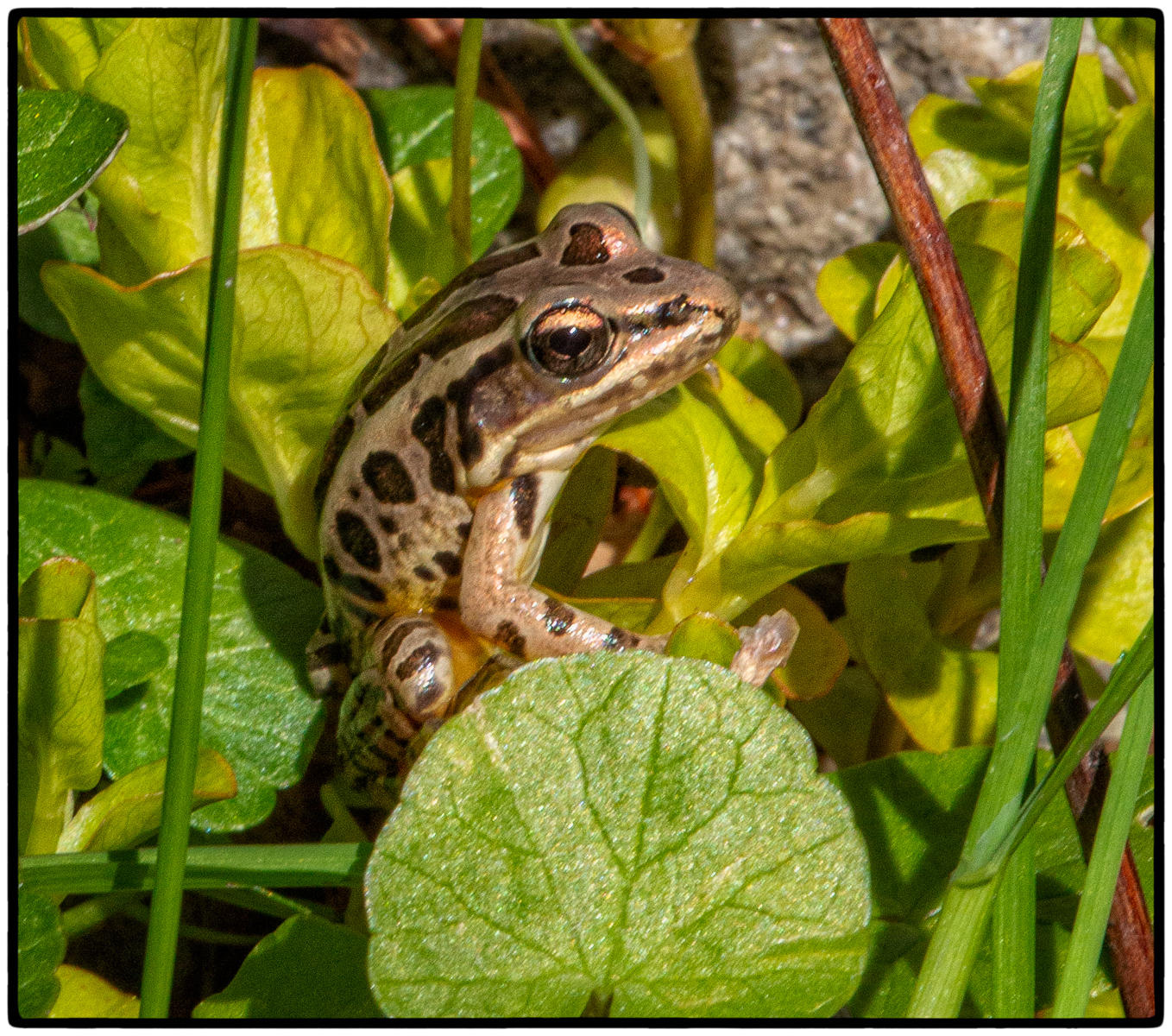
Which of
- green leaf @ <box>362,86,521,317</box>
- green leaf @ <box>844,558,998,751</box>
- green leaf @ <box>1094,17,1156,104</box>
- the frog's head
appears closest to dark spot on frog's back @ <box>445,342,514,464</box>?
the frog's head

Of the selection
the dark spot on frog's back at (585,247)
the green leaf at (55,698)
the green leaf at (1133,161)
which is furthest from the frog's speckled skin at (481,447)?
the green leaf at (1133,161)

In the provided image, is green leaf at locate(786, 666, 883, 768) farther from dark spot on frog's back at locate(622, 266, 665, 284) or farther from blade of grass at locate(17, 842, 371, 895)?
blade of grass at locate(17, 842, 371, 895)

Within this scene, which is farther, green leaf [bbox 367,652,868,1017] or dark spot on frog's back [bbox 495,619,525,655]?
dark spot on frog's back [bbox 495,619,525,655]

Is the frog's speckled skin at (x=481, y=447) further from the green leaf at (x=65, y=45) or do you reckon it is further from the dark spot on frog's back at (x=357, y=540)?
the green leaf at (x=65, y=45)

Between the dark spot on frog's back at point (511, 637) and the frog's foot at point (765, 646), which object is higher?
the frog's foot at point (765, 646)

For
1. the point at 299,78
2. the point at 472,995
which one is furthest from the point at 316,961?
the point at 299,78

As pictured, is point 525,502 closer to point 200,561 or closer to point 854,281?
point 854,281

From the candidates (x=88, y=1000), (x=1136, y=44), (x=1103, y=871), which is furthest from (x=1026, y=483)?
(x=88, y=1000)
